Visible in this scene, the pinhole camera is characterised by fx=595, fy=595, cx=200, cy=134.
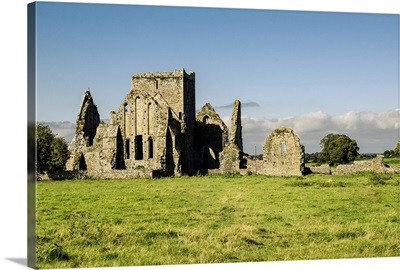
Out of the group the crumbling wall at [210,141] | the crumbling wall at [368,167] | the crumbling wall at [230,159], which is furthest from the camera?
the crumbling wall at [210,141]

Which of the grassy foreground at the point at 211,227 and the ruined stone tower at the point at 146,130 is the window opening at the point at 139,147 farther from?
the grassy foreground at the point at 211,227

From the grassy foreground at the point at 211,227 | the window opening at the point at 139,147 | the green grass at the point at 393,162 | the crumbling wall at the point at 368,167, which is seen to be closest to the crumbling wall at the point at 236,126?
the window opening at the point at 139,147

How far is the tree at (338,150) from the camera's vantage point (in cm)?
4203

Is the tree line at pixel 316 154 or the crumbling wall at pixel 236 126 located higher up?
the crumbling wall at pixel 236 126

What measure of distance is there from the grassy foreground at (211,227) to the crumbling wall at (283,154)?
15678mm

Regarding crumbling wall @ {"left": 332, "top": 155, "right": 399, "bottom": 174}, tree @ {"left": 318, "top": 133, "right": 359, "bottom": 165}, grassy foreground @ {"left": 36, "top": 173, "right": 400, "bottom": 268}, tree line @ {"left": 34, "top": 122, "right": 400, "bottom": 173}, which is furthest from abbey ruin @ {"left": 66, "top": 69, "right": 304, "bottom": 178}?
grassy foreground @ {"left": 36, "top": 173, "right": 400, "bottom": 268}

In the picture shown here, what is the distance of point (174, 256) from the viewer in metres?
13.5

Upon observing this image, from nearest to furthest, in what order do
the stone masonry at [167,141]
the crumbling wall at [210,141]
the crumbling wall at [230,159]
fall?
1. the stone masonry at [167,141]
2. the crumbling wall at [230,159]
3. the crumbling wall at [210,141]

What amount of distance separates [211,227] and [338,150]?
31870 mm

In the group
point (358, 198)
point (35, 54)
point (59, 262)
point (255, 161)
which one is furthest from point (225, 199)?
point (255, 161)

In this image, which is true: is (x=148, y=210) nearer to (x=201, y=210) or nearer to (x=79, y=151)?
(x=201, y=210)

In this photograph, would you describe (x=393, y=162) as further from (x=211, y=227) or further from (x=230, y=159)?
(x=211, y=227)

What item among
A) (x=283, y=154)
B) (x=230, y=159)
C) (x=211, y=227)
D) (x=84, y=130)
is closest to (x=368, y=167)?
(x=283, y=154)

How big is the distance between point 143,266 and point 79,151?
27.7m
